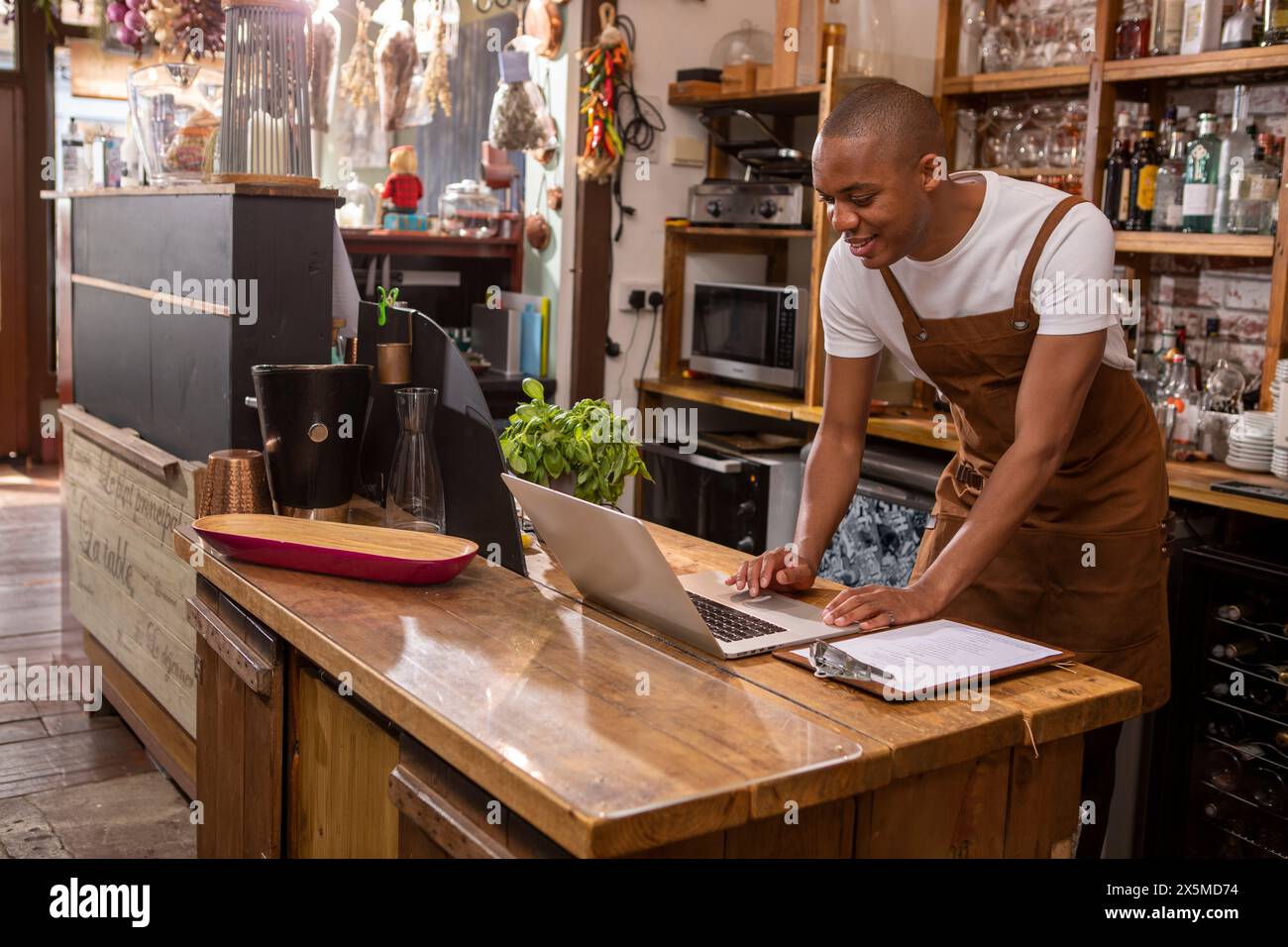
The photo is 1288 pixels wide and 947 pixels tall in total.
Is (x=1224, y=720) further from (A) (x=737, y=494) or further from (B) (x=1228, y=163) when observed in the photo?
(A) (x=737, y=494)

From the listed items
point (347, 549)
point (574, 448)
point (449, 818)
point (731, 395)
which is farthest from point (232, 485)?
point (731, 395)

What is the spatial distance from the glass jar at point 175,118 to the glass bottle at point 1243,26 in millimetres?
2668

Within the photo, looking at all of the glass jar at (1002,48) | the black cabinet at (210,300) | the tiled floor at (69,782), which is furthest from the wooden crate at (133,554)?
the glass jar at (1002,48)

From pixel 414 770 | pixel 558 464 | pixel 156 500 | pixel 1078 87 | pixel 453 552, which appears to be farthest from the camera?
pixel 1078 87

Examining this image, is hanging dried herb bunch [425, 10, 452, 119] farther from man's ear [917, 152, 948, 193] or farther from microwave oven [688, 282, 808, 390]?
man's ear [917, 152, 948, 193]

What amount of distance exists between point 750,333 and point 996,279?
8.90 ft

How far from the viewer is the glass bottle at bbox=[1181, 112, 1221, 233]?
3.68 meters

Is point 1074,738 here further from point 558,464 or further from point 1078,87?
point 1078,87

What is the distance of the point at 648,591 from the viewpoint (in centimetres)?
184

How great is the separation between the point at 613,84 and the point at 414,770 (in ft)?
12.6

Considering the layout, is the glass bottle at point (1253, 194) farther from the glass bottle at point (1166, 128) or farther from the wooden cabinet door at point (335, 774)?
the wooden cabinet door at point (335, 774)

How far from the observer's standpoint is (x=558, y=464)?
2.30m

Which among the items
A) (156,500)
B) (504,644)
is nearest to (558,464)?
(504,644)

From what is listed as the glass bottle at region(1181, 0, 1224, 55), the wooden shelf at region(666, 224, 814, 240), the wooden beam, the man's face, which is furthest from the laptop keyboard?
the wooden beam
